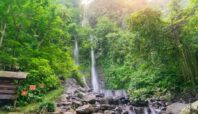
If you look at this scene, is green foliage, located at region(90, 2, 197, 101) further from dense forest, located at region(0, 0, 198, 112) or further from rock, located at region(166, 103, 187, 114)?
rock, located at region(166, 103, 187, 114)

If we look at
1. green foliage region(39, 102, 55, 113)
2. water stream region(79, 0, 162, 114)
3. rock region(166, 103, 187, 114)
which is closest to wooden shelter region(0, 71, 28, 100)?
green foliage region(39, 102, 55, 113)

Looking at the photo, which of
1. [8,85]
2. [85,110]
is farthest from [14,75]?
[85,110]

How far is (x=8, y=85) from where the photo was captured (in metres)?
7.97

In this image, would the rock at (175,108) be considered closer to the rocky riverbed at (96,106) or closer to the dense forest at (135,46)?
the rocky riverbed at (96,106)

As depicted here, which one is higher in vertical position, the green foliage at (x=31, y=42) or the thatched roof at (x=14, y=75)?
the green foliage at (x=31, y=42)

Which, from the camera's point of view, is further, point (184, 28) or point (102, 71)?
point (102, 71)

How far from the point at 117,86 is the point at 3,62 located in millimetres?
12365

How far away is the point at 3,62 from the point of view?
360 inches

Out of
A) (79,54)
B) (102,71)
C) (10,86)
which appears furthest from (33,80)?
(79,54)

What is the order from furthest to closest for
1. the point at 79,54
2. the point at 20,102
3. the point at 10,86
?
the point at 79,54, the point at 20,102, the point at 10,86

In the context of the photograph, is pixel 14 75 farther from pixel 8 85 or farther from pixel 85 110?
pixel 85 110

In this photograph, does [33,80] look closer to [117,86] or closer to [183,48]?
[183,48]

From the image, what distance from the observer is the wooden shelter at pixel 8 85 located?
304 inches

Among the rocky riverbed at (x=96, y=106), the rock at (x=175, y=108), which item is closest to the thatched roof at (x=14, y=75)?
the rocky riverbed at (x=96, y=106)
